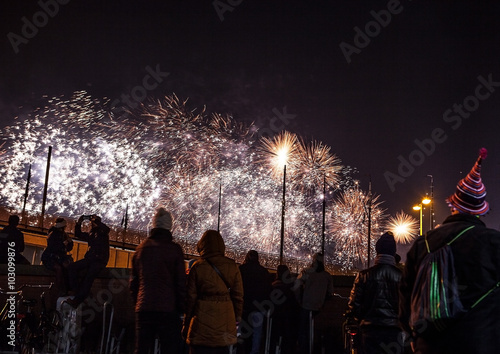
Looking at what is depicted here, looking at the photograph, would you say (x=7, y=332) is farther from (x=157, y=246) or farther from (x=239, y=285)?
(x=239, y=285)

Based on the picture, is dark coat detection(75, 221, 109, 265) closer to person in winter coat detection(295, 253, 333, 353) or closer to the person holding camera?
the person holding camera

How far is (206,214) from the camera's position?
69.4 m

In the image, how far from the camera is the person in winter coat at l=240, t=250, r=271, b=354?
1066 centimetres

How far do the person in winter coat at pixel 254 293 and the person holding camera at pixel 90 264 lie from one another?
9.05ft

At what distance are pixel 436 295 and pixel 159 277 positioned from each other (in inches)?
154

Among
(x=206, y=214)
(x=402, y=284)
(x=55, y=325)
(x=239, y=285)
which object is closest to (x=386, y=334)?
(x=239, y=285)

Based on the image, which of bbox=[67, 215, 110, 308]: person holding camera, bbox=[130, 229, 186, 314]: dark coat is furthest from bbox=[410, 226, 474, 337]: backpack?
bbox=[67, 215, 110, 308]: person holding camera

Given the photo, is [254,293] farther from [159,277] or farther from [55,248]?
[159,277]

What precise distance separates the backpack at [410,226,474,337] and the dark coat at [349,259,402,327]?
3062 mm

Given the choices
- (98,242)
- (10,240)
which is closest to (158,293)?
(98,242)

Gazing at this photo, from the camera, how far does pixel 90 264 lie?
1009 cm

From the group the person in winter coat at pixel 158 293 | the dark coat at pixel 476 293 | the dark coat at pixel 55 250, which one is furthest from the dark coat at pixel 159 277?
the dark coat at pixel 55 250

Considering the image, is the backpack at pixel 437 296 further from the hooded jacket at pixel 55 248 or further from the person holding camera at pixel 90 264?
the hooded jacket at pixel 55 248

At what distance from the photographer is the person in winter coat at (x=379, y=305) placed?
6949mm
